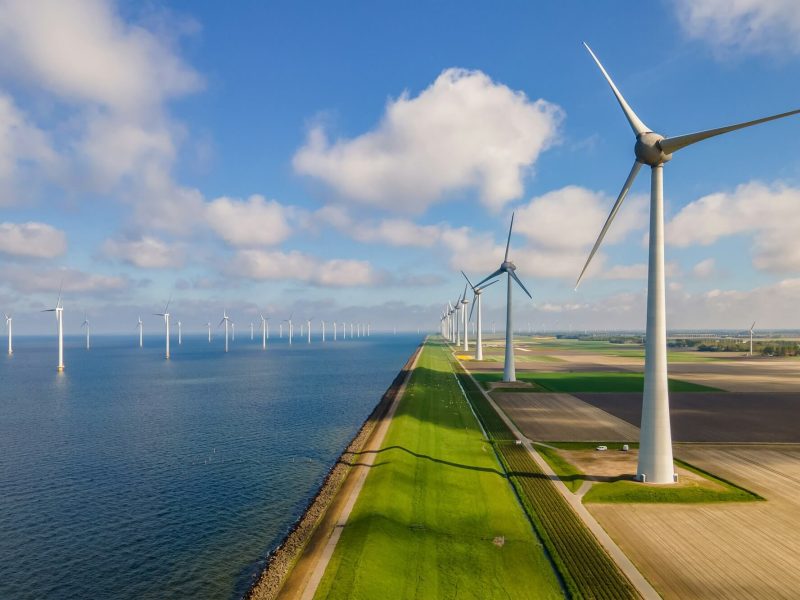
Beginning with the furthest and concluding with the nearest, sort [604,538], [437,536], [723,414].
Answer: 1. [723,414]
2. [437,536]
3. [604,538]

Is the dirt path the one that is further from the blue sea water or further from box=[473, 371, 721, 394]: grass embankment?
box=[473, 371, 721, 394]: grass embankment

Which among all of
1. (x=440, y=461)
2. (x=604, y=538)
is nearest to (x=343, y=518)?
(x=440, y=461)

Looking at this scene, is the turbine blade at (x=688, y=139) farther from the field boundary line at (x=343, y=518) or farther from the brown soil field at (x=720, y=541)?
the field boundary line at (x=343, y=518)

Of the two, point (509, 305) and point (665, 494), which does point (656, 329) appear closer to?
point (665, 494)

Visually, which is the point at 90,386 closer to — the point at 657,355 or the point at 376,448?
the point at 376,448

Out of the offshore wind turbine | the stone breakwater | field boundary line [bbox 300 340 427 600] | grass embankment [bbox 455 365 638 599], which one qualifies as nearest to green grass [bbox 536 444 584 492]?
grass embankment [bbox 455 365 638 599]

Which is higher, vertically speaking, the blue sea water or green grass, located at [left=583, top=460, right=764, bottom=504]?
green grass, located at [left=583, top=460, right=764, bottom=504]

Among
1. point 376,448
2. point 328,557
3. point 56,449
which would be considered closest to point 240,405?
point 56,449
